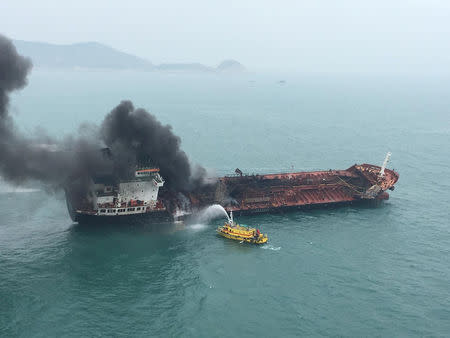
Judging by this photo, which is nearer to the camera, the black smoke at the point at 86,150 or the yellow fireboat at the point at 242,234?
the black smoke at the point at 86,150

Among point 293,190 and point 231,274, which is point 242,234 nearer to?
point 231,274

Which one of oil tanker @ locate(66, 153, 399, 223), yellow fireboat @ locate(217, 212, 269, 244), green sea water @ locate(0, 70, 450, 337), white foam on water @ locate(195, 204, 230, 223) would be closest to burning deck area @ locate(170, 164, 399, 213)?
oil tanker @ locate(66, 153, 399, 223)

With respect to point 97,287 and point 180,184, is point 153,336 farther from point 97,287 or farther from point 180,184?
point 180,184

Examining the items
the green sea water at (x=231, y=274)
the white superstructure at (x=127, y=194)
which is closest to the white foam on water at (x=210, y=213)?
the green sea water at (x=231, y=274)

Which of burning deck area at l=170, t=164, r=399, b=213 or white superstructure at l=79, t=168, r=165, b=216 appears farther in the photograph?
burning deck area at l=170, t=164, r=399, b=213

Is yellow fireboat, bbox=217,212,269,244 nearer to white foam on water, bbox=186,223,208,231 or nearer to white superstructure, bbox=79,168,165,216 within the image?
white foam on water, bbox=186,223,208,231

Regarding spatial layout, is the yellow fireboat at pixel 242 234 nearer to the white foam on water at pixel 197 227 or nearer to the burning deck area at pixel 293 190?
the white foam on water at pixel 197 227

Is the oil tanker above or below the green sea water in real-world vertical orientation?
above

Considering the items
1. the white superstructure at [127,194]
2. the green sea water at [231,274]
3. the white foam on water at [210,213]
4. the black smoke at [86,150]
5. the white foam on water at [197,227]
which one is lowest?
the green sea water at [231,274]
